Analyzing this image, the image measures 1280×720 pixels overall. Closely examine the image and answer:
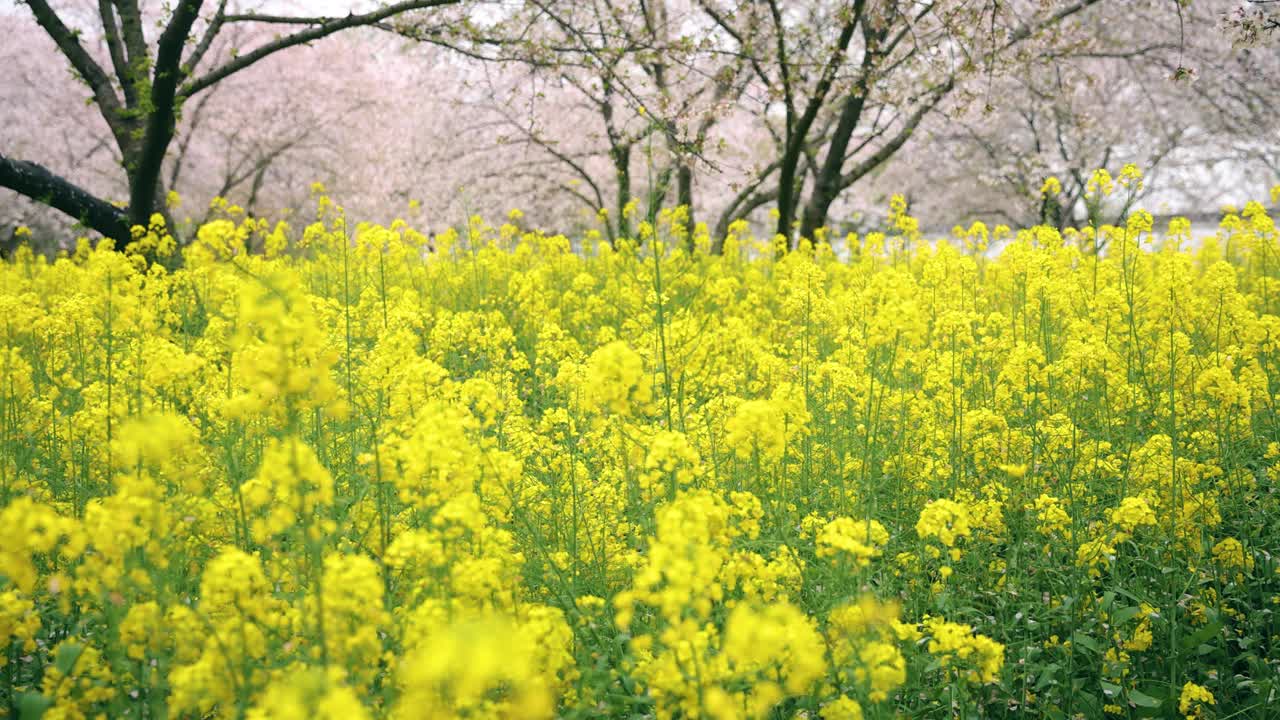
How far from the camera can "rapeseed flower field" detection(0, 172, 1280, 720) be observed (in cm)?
182

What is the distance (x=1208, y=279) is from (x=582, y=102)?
14124 mm

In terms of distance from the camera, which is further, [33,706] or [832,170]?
[832,170]

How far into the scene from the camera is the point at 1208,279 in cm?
462

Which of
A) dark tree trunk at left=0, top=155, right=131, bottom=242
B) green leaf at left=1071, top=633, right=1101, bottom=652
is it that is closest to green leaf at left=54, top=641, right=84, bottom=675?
green leaf at left=1071, top=633, right=1101, bottom=652

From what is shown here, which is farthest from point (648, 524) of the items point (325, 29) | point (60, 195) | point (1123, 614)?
point (60, 195)

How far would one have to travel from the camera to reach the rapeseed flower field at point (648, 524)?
1822 millimetres

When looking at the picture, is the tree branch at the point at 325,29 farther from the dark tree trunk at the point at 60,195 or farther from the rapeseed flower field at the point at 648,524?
the rapeseed flower field at the point at 648,524

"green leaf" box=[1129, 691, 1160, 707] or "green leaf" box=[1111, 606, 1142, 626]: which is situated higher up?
"green leaf" box=[1111, 606, 1142, 626]

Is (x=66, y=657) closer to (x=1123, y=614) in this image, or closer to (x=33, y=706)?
(x=33, y=706)

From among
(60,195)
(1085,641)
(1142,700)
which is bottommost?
(1142,700)

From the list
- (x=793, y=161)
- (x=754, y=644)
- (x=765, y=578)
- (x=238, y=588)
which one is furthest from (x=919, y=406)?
(x=793, y=161)

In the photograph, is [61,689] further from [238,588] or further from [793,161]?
[793,161]

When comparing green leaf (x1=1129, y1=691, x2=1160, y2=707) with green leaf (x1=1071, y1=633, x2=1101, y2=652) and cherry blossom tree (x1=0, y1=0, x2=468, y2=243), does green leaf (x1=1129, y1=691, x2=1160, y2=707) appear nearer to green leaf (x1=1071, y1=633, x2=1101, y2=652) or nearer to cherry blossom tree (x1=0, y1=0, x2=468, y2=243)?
green leaf (x1=1071, y1=633, x2=1101, y2=652)

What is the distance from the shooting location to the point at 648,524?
107 inches
